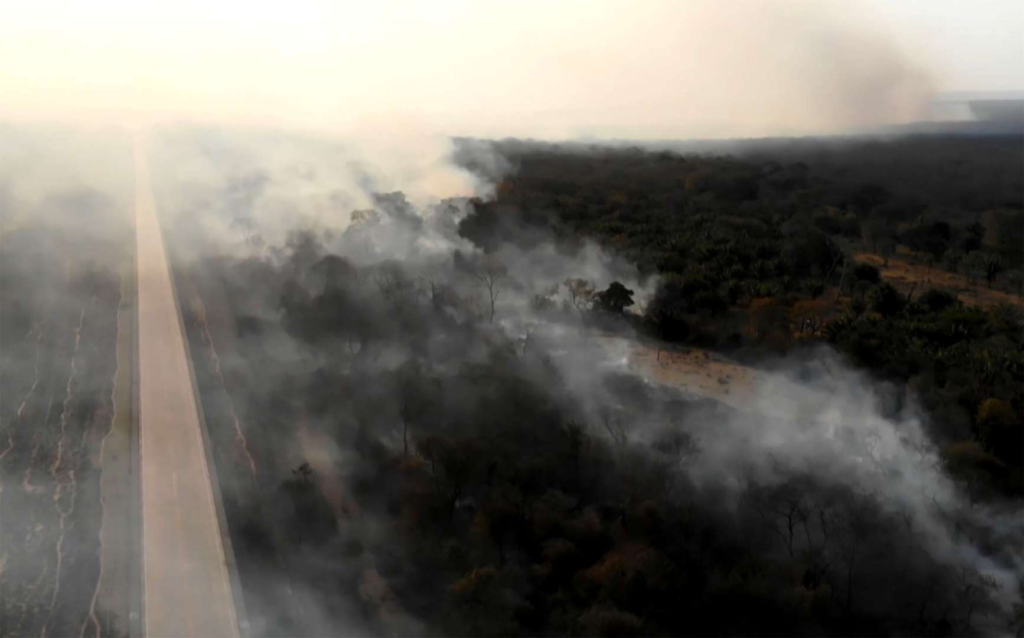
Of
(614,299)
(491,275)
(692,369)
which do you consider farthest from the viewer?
(491,275)

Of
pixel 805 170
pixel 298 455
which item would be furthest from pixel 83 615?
pixel 805 170

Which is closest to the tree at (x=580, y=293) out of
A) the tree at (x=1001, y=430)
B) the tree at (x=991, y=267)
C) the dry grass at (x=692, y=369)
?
the dry grass at (x=692, y=369)

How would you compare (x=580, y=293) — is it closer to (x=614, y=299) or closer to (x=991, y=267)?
Answer: (x=614, y=299)

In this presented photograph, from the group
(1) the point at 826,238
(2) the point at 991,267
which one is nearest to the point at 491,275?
(1) the point at 826,238

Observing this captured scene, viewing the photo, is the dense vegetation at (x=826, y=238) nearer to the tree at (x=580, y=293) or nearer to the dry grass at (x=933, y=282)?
the dry grass at (x=933, y=282)

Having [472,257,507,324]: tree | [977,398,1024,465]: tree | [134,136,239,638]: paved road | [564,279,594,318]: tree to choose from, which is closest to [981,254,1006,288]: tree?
[977,398,1024,465]: tree
